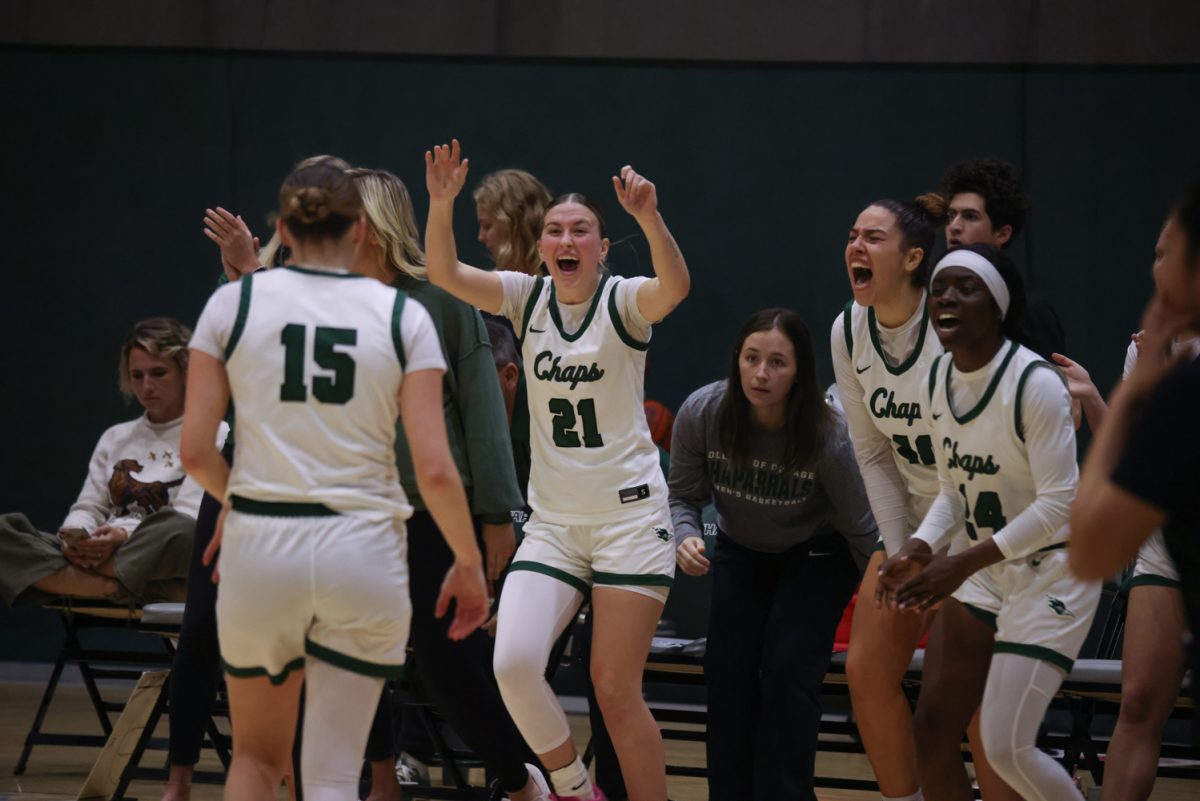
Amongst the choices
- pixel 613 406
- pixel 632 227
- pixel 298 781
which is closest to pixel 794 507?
pixel 613 406

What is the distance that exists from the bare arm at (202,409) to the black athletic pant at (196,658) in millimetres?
1013

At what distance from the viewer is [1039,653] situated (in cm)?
377

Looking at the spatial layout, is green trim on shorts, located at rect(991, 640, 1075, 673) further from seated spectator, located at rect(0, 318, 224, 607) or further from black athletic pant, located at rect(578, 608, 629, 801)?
seated spectator, located at rect(0, 318, 224, 607)

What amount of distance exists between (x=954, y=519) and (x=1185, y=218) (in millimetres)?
1646

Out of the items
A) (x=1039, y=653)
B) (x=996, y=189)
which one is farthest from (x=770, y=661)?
(x=996, y=189)

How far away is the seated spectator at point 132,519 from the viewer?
5.59 meters

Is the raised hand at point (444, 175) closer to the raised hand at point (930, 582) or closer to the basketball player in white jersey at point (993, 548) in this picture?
the basketball player in white jersey at point (993, 548)

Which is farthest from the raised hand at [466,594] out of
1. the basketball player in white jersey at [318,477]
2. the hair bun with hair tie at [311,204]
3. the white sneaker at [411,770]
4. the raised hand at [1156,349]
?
the white sneaker at [411,770]

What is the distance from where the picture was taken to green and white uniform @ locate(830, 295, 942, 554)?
4406 millimetres

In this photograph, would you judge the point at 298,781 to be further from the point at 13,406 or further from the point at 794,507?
the point at 13,406

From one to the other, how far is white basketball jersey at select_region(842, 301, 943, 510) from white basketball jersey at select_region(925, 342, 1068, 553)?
300 mm

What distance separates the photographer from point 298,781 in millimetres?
4621

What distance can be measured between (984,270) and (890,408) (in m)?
0.62

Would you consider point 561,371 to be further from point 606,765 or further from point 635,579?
point 606,765
